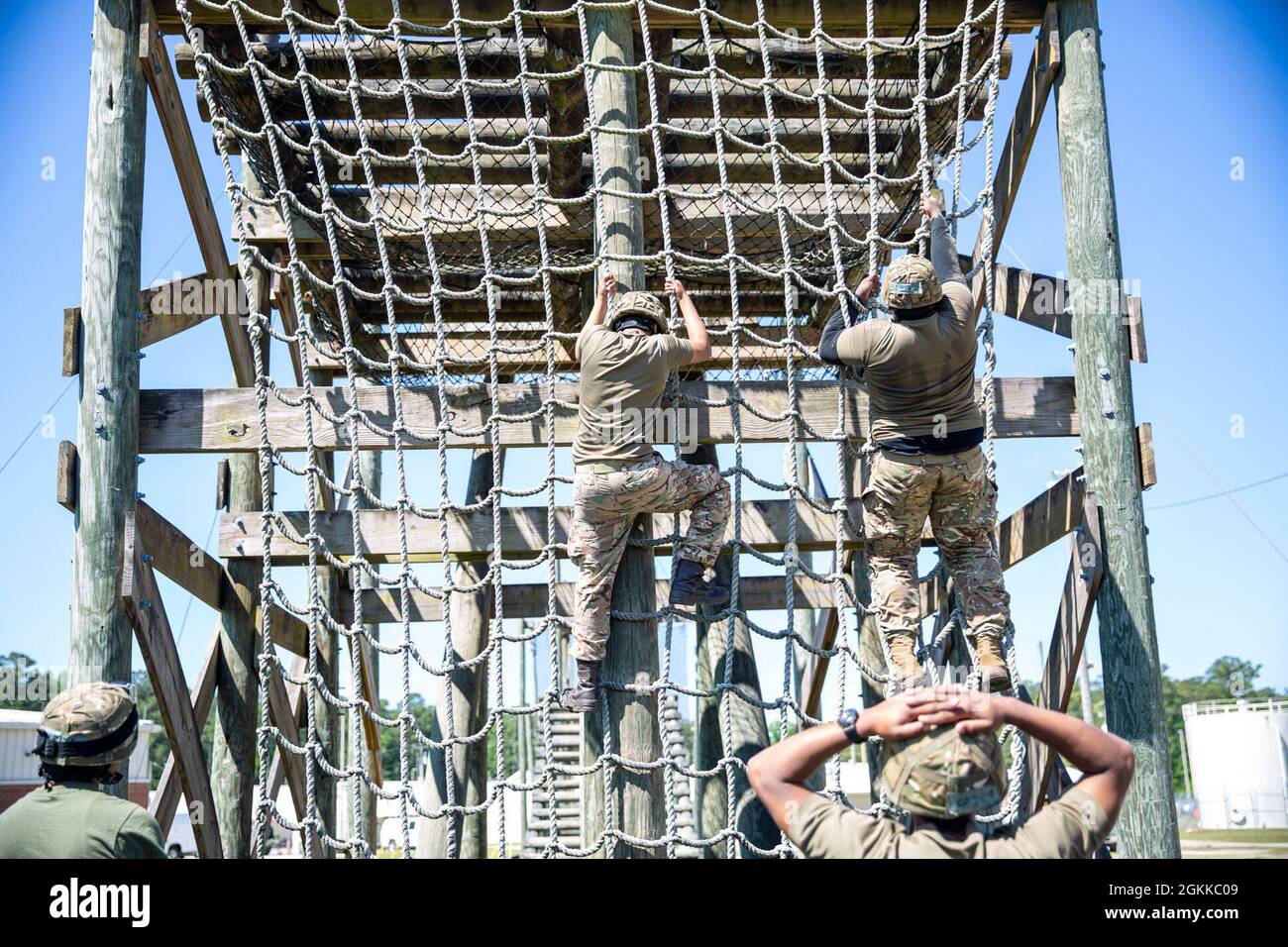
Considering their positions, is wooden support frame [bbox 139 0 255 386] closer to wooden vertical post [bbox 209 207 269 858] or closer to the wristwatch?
wooden vertical post [bbox 209 207 269 858]

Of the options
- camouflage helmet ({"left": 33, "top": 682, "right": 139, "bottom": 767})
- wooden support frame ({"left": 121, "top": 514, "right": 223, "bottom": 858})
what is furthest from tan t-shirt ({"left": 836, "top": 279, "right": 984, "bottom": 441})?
wooden support frame ({"left": 121, "top": 514, "right": 223, "bottom": 858})

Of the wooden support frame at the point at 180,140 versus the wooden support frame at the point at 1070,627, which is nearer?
the wooden support frame at the point at 1070,627

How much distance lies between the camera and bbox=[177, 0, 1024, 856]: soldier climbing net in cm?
438

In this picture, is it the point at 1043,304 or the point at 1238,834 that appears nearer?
the point at 1043,304

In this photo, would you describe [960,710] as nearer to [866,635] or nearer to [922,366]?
[922,366]

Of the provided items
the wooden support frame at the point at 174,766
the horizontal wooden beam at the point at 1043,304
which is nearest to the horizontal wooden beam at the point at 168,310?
the wooden support frame at the point at 174,766

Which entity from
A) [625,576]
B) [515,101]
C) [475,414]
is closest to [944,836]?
[625,576]

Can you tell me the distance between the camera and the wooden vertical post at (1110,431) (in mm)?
4301

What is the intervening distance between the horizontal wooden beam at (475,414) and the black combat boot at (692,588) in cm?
60

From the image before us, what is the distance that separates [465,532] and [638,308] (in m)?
1.39

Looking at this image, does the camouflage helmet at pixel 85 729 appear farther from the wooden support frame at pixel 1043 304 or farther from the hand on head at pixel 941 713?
the wooden support frame at pixel 1043 304

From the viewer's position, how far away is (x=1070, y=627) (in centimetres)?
466
